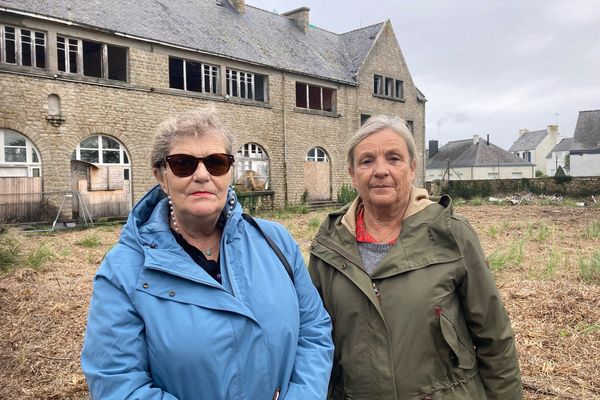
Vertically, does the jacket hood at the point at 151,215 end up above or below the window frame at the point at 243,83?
below

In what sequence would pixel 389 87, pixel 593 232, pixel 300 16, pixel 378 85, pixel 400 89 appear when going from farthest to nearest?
pixel 400 89
pixel 389 87
pixel 378 85
pixel 300 16
pixel 593 232

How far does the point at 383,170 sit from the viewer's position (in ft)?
7.56

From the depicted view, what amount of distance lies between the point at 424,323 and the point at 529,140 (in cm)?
6767

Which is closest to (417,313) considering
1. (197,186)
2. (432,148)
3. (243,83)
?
(197,186)

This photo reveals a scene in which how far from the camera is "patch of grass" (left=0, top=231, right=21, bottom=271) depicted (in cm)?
721

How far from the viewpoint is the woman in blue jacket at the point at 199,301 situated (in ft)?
5.42

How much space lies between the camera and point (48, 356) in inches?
172

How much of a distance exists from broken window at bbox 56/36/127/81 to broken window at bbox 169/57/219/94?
1.89 m

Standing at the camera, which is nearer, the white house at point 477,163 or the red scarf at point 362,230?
the red scarf at point 362,230

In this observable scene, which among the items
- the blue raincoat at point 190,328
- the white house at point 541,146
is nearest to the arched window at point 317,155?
the blue raincoat at point 190,328

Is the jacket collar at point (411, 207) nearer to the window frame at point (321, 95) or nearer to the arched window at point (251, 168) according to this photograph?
the arched window at point (251, 168)

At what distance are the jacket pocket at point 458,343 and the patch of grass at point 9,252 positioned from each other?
285 inches

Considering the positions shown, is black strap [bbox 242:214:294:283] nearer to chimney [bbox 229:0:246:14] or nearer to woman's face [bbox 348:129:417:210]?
woman's face [bbox 348:129:417:210]

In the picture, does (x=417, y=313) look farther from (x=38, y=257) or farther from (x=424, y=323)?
(x=38, y=257)
